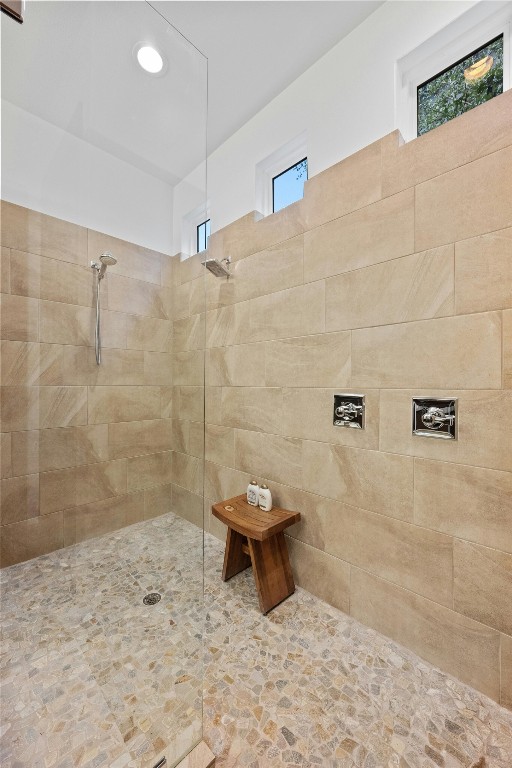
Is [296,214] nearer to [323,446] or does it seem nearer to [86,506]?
[323,446]

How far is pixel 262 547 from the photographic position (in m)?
1.58

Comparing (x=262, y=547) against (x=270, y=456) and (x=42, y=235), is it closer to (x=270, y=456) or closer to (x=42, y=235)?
(x=270, y=456)

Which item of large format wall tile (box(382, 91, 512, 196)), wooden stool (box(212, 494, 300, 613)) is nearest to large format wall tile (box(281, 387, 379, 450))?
wooden stool (box(212, 494, 300, 613))

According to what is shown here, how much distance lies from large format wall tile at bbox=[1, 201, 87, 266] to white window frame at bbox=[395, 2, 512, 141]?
167 centimetres

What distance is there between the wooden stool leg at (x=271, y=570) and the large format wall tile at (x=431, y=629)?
0.34 meters

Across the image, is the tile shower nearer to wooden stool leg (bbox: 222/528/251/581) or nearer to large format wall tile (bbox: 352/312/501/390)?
large format wall tile (bbox: 352/312/501/390)

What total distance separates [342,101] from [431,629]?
2.44m

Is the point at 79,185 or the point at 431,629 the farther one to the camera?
the point at 79,185

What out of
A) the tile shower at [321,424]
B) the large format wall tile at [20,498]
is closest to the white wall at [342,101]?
the tile shower at [321,424]

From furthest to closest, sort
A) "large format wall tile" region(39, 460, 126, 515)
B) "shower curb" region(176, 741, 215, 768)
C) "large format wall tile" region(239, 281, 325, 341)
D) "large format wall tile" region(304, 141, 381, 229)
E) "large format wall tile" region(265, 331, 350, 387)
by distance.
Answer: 1. "large format wall tile" region(39, 460, 126, 515)
2. "large format wall tile" region(239, 281, 325, 341)
3. "large format wall tile" region(265, 331, 350, 387)
4. "large format wall tile" region(304, 141, 381, 229)
5. "shower curb" region(176, 741, 215, 768)

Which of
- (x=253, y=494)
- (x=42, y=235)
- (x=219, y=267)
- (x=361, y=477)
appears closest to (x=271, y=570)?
(x=253, y=494)

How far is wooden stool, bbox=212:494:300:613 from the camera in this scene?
4.94ft

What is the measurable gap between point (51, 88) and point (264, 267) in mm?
1421

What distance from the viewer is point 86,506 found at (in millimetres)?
1718
